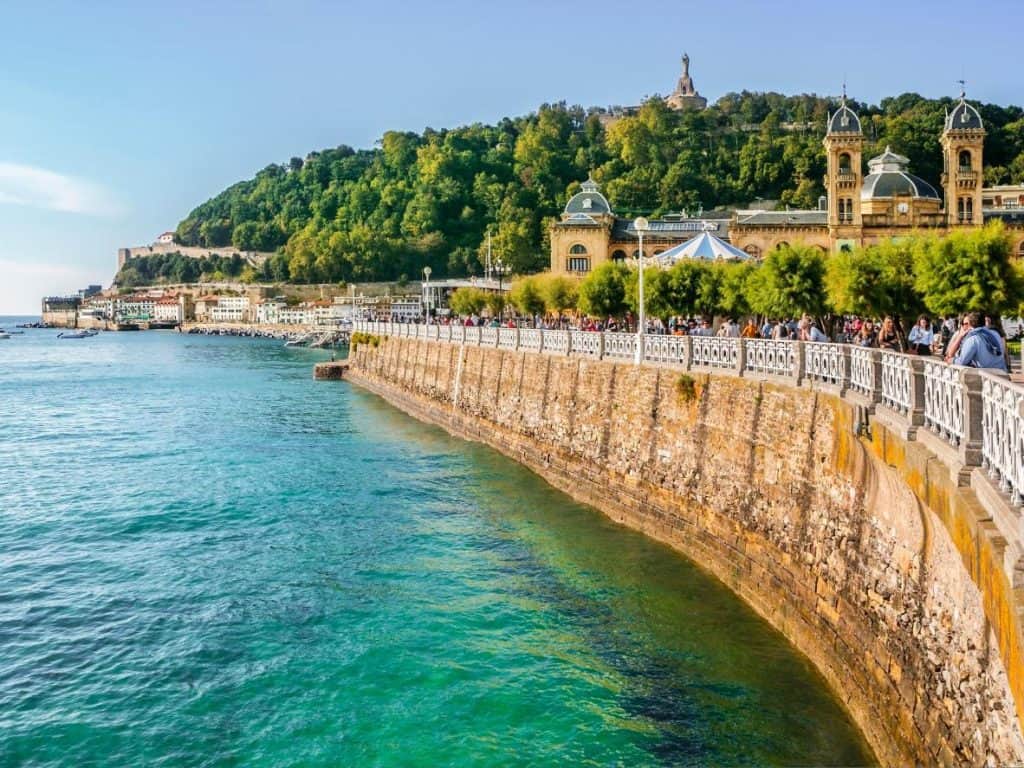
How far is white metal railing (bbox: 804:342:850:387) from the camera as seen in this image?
1246cm

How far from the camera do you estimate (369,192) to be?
171625 mm

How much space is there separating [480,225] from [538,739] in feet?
465

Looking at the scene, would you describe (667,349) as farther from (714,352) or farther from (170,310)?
(170,310)

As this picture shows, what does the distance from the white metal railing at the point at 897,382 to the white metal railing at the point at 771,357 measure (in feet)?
9.64

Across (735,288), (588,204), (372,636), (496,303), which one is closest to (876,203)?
(588,204)

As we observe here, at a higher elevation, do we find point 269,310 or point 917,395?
point 269,310

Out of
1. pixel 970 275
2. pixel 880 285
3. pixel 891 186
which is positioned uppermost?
pixel 891 186

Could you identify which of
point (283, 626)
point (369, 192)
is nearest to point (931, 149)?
point (369, 192)

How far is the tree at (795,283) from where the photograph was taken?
90.0ft

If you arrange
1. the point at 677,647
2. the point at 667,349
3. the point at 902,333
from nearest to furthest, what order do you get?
the point at 677,647 → the point at 667,349 → the point at 902,333

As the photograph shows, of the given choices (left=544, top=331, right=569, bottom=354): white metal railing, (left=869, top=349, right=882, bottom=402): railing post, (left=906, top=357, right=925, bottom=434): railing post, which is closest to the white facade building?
(left=544, top=331, right=569, bottom=354): white metal railing

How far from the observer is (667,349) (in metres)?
18.8

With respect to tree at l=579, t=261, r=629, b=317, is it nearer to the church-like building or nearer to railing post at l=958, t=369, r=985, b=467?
the church-like building

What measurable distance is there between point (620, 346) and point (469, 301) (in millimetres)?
47542
